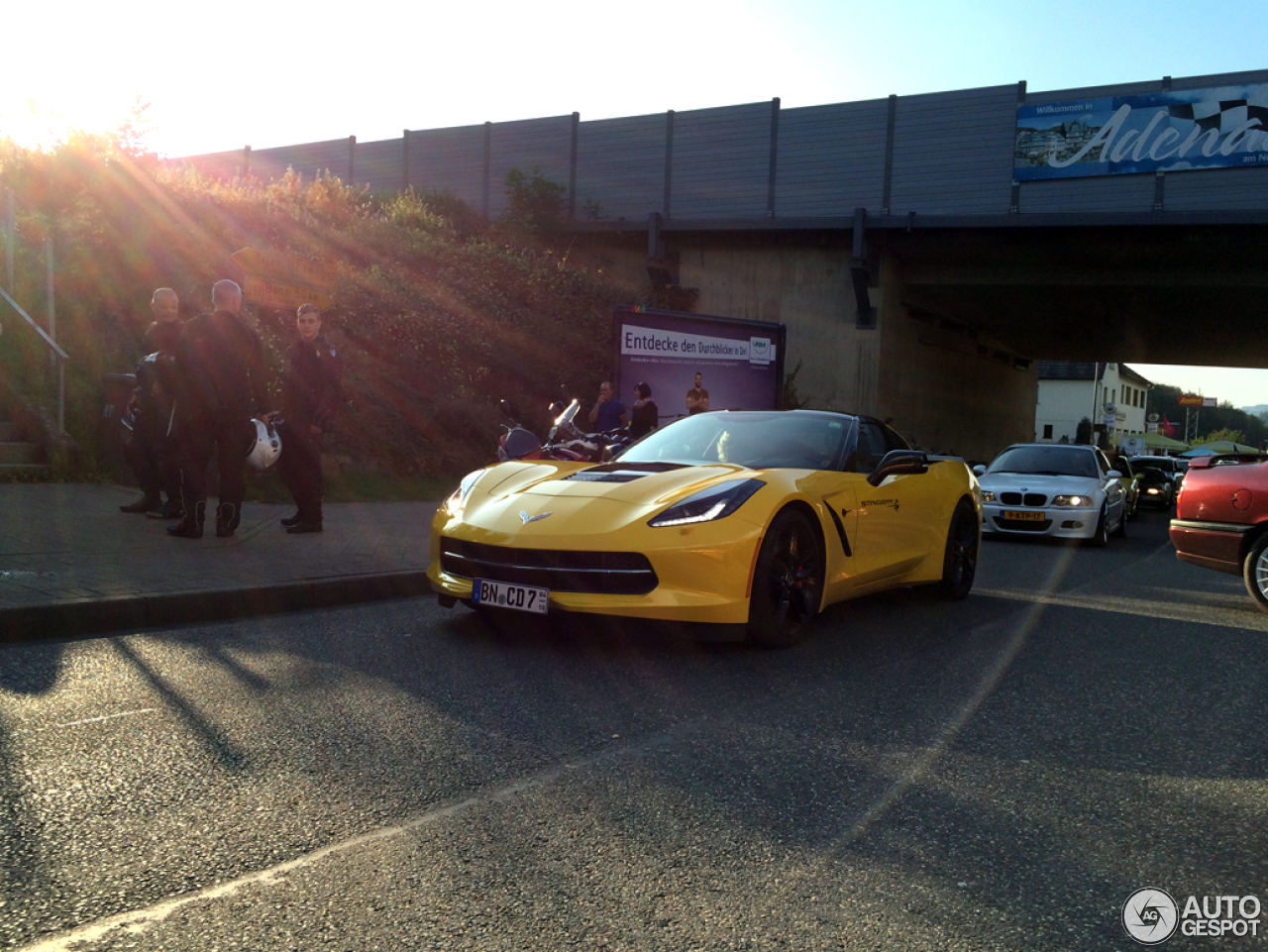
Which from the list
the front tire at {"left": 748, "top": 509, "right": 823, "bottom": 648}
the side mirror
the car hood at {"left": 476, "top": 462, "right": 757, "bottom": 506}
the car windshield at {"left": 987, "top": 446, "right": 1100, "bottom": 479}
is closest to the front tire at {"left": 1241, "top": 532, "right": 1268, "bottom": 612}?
the side mirror

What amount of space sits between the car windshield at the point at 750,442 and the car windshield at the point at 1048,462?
8.85m

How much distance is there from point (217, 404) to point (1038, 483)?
34.3 ft

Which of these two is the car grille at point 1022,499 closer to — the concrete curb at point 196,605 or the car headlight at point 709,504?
the concrete curb at point 196,605

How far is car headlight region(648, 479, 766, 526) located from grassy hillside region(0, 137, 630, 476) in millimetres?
8360

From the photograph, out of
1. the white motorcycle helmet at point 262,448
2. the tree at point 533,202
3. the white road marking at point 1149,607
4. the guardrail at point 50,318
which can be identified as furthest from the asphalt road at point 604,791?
the tree at point 533,202

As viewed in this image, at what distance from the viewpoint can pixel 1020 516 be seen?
13.8m

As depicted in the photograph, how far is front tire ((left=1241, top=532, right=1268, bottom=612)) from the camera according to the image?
7.73 meters

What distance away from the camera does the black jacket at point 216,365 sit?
786cm

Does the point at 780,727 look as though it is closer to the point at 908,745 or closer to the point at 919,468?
the point at 908,745

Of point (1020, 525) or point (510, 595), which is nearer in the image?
point (510, 595)

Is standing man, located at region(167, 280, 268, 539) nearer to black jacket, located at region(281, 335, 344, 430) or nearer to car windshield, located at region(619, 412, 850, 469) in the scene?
black jacket, located at region(281, 335, 344, 430)

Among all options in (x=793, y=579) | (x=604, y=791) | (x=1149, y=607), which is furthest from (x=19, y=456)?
(x=1149, y=607)

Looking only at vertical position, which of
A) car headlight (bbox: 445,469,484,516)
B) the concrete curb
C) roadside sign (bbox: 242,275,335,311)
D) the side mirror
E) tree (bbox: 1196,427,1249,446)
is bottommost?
tree (bbox: 1196,427,1249,446)

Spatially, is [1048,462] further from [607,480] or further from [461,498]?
[461,498]
